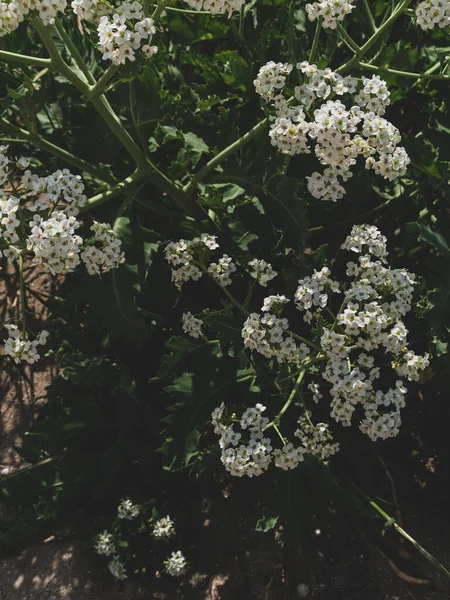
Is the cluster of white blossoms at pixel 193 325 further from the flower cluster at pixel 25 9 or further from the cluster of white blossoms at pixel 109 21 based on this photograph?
the flower cluster at pixel 25 9

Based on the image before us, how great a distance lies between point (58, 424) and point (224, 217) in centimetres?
145

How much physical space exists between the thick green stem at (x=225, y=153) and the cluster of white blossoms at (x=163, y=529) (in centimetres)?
170

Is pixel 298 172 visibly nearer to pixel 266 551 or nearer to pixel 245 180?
pixel 245 180

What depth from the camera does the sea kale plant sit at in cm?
272

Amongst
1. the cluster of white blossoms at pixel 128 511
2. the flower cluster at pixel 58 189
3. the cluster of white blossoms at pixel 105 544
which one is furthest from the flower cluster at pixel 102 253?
the cluster of white blossoms at pixel 105 544

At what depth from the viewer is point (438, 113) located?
349cm

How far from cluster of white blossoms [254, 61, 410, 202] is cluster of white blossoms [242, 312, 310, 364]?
0.57 metres

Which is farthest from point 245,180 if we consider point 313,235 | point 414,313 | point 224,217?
point 414,313

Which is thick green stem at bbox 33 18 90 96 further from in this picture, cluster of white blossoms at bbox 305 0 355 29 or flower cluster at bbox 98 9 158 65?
cluster of white blossoms at bbox 305 0 355 29

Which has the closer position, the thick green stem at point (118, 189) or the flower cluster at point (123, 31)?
the flower cluster at point (123, 31)

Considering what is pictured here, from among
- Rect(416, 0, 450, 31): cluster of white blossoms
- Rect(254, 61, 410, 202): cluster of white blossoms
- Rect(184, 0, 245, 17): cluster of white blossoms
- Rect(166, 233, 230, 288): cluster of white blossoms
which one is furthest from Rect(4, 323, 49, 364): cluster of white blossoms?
Rect(416, 0, 450, 31): cluster of white blossoms

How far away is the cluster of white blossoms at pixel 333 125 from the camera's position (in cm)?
259

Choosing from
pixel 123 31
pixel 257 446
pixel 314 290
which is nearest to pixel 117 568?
pixel 257 446

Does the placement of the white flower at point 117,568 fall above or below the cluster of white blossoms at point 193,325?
below
